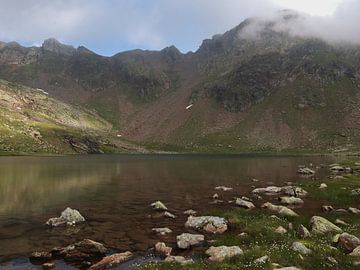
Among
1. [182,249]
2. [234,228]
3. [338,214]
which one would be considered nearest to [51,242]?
[182,249]

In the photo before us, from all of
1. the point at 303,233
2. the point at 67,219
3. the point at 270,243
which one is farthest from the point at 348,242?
the point at 67,219

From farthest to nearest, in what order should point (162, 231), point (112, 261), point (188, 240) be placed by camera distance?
point (162, 231), point (188, 240), point (112, 261)

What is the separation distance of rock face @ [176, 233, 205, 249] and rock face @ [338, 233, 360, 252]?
33.9ft

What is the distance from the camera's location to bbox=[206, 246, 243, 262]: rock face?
25.9 metres

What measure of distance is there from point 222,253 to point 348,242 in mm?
8722

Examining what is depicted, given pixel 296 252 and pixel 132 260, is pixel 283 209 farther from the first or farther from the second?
pixel 132 260

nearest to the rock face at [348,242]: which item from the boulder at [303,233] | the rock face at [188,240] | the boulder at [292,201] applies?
the boulder at [303,233]

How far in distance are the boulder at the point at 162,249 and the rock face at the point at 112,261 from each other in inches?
82.7

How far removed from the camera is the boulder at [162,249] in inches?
1153

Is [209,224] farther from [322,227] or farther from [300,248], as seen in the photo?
[300,248]

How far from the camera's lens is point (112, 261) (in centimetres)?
2708

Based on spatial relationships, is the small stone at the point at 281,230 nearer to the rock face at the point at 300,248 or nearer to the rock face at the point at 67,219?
the rock face at the point at 300,248

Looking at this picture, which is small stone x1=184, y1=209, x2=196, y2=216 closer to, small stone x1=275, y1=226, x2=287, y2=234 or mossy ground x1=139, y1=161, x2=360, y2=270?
mossy ground x1=139, y1=161, x2=360, y2=270

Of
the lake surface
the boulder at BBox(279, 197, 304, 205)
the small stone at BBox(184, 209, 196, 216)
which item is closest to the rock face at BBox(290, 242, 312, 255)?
the lake surface
